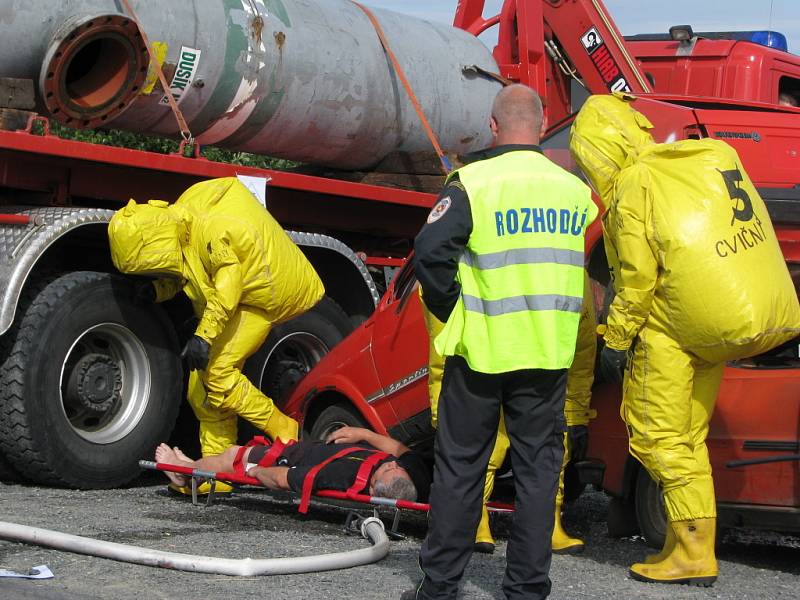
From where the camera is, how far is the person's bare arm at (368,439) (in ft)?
21.8

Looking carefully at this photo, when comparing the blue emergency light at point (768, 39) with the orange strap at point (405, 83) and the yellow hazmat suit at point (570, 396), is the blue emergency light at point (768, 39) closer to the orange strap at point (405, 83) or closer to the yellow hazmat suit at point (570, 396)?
the orange strap at point (405, 83)

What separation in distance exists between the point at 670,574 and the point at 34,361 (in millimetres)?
3407

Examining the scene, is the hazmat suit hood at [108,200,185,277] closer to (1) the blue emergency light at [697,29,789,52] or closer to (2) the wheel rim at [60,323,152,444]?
(2) the wheel rim at [60,323,152,444]

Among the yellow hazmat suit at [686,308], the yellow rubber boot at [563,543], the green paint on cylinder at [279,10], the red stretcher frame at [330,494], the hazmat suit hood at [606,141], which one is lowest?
the yellow rubber boot at [563,543]

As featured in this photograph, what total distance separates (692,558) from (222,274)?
297 cm

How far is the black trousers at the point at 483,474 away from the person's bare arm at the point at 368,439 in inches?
81.1

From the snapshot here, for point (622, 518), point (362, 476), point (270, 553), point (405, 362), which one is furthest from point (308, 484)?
point (622, 518)

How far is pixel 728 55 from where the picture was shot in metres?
10.3

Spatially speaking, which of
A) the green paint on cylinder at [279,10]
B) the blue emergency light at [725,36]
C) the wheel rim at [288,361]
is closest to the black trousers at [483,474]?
the wheel rim at [288,361]

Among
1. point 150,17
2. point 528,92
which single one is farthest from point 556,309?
point 150,17

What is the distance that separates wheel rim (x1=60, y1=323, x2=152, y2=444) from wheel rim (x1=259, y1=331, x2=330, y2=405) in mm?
979

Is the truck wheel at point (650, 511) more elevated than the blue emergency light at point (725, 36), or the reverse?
the blue emergency light at point (725, 36)

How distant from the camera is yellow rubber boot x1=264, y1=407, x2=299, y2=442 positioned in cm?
742

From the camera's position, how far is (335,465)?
6.32 metres
